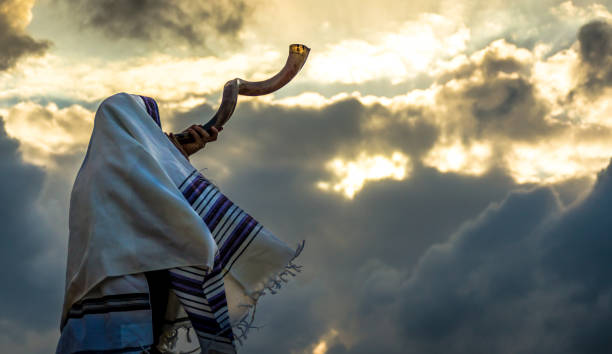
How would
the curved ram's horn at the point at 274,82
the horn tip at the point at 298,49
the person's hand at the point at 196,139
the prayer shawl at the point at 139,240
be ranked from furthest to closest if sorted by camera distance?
the horn tip at the point at 298,49
the curved ram's horn at the point at 274,82
the person's hand at the point at 196,139
the prayer shawl at the point at 139,240

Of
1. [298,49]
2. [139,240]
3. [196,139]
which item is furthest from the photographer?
[298,49]

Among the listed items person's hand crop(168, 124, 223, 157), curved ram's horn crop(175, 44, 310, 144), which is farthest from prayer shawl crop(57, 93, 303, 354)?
curved ram's horn crop(175, 44, 310, 144)

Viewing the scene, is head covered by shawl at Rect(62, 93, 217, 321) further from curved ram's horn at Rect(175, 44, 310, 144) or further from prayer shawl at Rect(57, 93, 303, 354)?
→ curved ram's horn at Rect(175, 44, 310, 144)

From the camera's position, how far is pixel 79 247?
440 centimetres

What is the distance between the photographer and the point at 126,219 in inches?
173

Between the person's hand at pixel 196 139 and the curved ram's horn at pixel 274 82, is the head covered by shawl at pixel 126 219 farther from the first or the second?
the curved ram's horn at pixel 274 82

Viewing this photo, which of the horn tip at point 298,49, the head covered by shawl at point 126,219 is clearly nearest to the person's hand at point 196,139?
the head covered by shawl at point 126,219

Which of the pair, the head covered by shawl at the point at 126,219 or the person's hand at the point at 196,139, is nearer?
the head covered by shawl at the point at 126,219

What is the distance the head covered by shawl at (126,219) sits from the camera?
4.25 metres

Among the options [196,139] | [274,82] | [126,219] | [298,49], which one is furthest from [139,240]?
[298,49]

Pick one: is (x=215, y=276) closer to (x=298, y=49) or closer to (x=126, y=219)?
(x=126, y=219)

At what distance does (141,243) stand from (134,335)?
559mm

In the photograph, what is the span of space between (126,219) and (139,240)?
167 mm

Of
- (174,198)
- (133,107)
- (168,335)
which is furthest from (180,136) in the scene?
(168,335)
